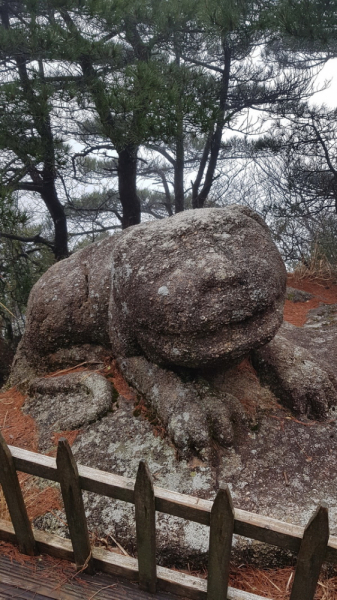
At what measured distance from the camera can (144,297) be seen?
2.14 metres

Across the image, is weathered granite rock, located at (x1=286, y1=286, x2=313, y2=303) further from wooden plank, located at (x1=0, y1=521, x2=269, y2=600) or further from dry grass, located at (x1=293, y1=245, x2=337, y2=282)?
wooden plank, located at (x1=0, y1=521, x2=269, y2=600)

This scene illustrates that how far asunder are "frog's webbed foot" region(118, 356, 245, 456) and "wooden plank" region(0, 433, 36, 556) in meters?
0.74

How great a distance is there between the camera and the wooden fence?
1.38 metres

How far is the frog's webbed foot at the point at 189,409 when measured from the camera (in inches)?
82.2

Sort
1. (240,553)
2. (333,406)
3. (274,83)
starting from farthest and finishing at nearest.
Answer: (274,83) → (333,406) → (240,553)

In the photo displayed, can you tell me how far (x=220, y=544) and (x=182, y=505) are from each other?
18cm

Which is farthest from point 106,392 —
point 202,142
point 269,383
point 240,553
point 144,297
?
point 202,142

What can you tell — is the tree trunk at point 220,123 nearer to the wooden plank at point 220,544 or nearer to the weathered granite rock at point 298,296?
the weathered granite rock at point 298,296

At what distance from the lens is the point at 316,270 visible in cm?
665

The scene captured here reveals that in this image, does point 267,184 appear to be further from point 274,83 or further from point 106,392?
point 106,392

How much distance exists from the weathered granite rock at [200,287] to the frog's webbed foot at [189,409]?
0.13m

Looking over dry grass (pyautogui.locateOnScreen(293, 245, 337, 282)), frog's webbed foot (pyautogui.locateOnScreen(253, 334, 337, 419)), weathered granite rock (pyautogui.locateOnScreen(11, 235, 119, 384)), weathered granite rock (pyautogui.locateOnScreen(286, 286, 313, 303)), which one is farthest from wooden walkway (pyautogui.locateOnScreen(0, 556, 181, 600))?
dry grass (pyautogui.locateOnScreen(293, 245, 337, 282))

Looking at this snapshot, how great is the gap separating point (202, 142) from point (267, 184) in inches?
65.1

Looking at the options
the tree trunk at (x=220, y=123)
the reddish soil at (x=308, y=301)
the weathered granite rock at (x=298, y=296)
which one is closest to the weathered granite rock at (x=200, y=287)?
the reddish soil at (x=308, y=301)
